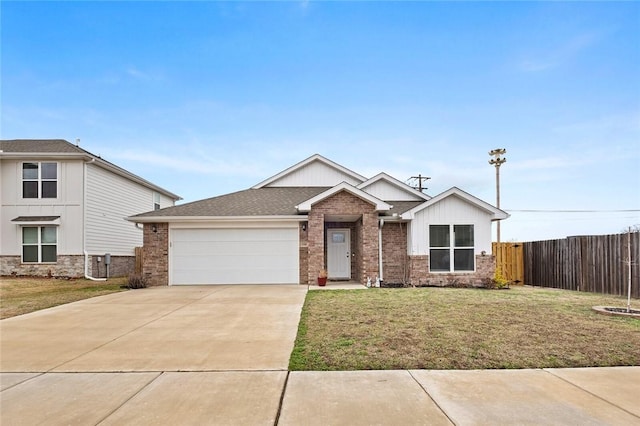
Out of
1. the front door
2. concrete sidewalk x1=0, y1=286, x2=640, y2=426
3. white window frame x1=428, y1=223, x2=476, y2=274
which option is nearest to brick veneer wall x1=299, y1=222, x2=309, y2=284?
the front door

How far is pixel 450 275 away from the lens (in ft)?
47.8

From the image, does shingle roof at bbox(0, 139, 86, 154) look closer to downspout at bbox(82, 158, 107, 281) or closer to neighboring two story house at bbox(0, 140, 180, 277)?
neighboring two story house at bbox(0, 140, 180, 277)

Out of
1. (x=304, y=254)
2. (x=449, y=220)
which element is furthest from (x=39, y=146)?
(x=449, y=220)

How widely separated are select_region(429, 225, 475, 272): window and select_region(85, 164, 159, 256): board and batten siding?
1283 cm

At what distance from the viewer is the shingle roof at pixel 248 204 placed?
1512 cm

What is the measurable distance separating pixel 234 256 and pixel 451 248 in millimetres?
8257

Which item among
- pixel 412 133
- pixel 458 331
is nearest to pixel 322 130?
pixel 412 133

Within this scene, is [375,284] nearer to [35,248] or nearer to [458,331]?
[458,331]

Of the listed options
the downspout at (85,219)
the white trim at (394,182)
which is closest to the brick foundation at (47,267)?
the downspout at (85,219)

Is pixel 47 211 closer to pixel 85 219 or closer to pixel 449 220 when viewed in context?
pixel 85 219

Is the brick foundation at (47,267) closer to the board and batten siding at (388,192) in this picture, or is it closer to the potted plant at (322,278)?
the potted plant at (322,278)

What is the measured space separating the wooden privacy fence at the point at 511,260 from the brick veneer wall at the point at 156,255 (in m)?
13.7

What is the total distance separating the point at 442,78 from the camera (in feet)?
51.6

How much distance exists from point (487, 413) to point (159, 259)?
13749mm
